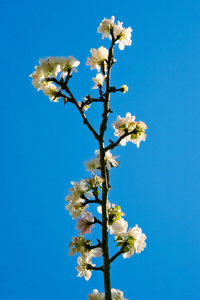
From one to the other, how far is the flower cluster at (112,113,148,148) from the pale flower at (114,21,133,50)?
1170 millimetres

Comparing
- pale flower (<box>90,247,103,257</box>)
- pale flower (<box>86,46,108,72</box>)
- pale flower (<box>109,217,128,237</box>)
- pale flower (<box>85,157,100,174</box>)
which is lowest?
pale flower (<box>90,247,103,257</box>)

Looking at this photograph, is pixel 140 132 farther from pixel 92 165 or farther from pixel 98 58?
pixel 98 58

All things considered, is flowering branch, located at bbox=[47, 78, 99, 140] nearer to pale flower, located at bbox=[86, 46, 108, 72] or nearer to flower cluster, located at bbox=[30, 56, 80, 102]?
flower cluster, located at bbox=[30, 56, 80, 102]

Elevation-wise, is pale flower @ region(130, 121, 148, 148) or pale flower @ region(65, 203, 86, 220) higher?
pale flower @ region(130, 121, 148, 148)

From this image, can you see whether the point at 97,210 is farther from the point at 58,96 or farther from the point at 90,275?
the point at 58,96

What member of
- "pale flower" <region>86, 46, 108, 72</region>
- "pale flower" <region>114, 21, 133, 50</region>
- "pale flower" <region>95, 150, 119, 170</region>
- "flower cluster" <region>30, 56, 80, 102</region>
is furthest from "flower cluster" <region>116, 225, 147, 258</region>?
"pale flower" <region>114, 21, 133, 50</region>

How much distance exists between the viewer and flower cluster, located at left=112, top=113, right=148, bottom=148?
13.8ft

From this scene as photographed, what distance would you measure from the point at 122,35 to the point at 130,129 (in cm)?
141

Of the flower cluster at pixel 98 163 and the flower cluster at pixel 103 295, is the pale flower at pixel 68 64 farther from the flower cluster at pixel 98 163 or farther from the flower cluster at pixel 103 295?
the flower cluster at pixel 103 295

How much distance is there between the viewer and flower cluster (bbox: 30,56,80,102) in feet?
13.4

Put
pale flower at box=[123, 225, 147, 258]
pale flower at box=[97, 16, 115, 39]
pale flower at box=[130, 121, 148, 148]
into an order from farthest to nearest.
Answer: pale flower at box=[97, 16, 115, 39] < pale flower at box=[130, 121, 148, 148] < pale flower at box=[123, 225, 147, 258]

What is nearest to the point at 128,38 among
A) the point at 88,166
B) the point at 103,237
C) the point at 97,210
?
the point at 88,166

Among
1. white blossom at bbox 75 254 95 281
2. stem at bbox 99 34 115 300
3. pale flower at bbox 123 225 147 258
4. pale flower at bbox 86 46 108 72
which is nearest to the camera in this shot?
stem at bbox 99 34 115 300

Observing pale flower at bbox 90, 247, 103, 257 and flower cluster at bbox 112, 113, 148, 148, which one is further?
flower cluster at bbox 112, 113, 148, 148
